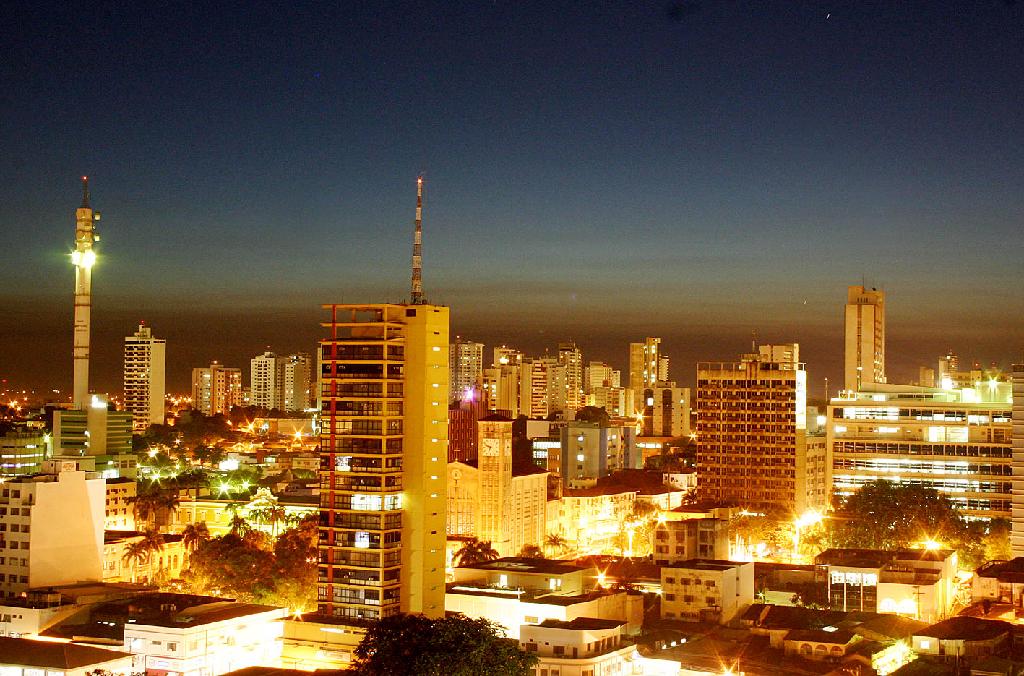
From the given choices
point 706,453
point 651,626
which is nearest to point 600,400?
point 706,453

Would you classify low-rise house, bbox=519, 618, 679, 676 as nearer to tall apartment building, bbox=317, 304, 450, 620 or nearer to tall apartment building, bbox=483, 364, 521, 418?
tall apartment building, bbox=317, 304, 450, 620

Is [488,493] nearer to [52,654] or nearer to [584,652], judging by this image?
[584,652]

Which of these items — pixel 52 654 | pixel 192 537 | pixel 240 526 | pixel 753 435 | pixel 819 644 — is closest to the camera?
pixel 52 654

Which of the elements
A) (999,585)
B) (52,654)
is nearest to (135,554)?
(52,654)

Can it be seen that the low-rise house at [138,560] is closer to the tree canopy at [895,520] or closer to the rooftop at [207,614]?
the rooftop at [207,614]

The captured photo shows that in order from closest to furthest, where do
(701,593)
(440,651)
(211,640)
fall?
(440,651) → (211,640) → (701,593)

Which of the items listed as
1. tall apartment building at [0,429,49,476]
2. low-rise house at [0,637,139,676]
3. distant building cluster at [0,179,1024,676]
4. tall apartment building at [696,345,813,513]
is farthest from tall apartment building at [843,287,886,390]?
low-rise house at [0,637,139,676]

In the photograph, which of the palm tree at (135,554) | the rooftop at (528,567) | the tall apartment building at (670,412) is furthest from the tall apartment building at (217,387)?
the rooftop at (528,567)
